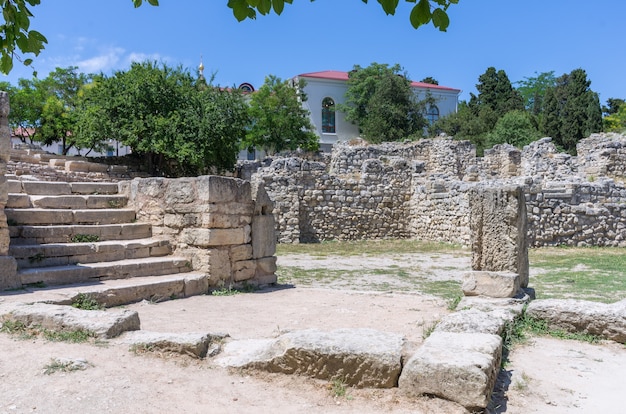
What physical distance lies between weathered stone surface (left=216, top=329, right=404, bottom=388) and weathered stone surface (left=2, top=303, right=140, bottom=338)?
1.05 metres

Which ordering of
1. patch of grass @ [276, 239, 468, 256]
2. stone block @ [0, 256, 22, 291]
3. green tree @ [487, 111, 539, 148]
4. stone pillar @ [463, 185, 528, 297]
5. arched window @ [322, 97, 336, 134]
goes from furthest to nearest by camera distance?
arched window @ [322, 97, 336, 134] < green tree @ [487, 111, 539, 148] < patch of grass @ [276, 239, 468, 256] < stone pillar @ [463, 185, 528, 297] < stone block @ [0, 256, 22, 291]

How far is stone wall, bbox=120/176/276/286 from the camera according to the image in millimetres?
7984

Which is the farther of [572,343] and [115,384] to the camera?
[572,343]

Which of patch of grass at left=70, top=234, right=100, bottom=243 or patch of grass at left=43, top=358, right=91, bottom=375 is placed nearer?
patch of grass at left=43, top=358, right=91, bottom=375

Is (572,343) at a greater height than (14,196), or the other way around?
(14,196)

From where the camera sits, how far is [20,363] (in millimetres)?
3908

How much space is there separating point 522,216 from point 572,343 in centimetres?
194

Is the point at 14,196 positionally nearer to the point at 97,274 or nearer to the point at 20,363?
the point at 97,274

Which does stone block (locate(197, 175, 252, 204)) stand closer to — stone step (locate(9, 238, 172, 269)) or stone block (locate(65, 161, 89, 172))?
stone step (locate(9, 238, 172, 269))

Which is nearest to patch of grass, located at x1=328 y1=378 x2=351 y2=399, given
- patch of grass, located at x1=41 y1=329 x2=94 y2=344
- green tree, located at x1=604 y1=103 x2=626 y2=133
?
patch of grass, located at x1=41 y1=329 x2=94 y2=344

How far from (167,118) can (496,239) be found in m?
16.9

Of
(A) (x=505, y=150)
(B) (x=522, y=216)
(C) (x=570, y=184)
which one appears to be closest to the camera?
(B) (x=522, y=216)

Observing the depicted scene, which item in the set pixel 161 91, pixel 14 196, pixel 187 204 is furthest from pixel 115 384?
pixel 161 91

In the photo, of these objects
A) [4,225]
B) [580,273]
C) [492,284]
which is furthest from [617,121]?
[4,225]
